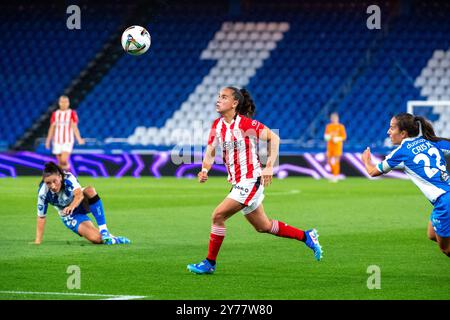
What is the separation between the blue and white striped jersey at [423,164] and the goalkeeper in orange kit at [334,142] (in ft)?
52.4

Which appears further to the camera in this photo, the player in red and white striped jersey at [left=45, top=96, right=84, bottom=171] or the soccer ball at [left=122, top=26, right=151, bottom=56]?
the player in red and white striped jersey at [left=45, top=96, right=84, bottom=171]

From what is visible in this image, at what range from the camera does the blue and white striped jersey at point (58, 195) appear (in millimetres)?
10828

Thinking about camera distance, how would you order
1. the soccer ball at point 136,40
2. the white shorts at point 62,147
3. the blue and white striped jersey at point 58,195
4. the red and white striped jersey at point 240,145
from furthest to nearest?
the white shorts at point 62,147, the soccer ball at point 136,40, the blue and white striped jersey at point 58,195, the red and white striped jersey at point 240,145

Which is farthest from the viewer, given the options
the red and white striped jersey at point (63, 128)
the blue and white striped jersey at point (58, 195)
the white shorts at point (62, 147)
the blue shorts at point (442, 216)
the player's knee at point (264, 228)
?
the white shorts at point (62, 147)

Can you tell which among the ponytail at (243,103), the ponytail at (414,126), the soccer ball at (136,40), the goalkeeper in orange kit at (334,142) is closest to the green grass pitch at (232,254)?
the ponytail at (414,126)

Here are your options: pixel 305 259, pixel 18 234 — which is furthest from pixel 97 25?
pixel 305 259

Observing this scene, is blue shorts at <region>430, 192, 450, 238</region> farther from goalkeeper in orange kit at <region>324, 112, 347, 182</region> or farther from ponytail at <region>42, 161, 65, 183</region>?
goalkeeper in orange kit at <region>324, 112, 347, 182</region>

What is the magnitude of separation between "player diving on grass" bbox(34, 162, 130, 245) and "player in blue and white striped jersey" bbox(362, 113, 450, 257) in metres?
3.73

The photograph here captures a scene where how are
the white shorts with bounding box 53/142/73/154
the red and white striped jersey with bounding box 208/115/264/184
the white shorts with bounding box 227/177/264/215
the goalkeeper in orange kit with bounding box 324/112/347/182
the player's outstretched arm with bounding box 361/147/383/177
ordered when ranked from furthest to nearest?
the goalkeeper in orange kit with bounding box 324/112/347/182 < the white shorts with bounding box 53/142/73/154 < the red and white striped jersey with bounding box 208/115/264/184 < the white shorts with bounding box 227/177/264/215 < the player's outstretched arm with bounding box 361/147/383/177

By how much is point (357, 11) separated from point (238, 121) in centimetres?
2250

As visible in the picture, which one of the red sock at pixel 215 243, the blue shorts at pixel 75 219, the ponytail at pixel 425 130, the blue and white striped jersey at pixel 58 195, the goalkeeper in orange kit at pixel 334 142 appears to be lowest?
the goalkeeper in orange kit at pixel 334 142

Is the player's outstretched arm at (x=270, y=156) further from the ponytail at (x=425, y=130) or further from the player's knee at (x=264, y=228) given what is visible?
A: the ponytail at (x=425, y=130)

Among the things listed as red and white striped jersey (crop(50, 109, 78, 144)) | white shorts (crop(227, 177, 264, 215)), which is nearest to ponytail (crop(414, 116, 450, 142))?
white shorts (crop(227, 177, 264, 215))

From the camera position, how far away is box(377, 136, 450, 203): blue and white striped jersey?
344 inches
